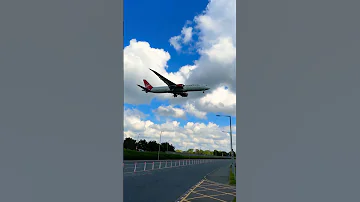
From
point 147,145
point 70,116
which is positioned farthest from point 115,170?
point 147,145

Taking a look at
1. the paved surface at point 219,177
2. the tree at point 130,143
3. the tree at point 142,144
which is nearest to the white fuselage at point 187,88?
the paved surface at point 219,177

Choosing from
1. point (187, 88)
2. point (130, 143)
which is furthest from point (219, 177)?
point (130, 143)

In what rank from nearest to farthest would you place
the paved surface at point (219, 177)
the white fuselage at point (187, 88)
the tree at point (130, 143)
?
the paved surface at point (219, 177)
the white fuselage at point (187, 88)
the tree at point (130, 143)

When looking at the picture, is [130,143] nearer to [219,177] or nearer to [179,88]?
[179,88]

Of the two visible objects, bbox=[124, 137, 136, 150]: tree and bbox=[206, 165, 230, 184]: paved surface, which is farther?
bbox=[124, 137, 136, 150]: tree

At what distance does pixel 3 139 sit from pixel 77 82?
0.52 m

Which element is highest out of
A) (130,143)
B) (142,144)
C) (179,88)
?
(179,88)

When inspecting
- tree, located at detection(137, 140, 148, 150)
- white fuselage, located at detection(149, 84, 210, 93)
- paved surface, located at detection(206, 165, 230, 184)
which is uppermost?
white fuselage, located at detection(149, 84, 210, 93)

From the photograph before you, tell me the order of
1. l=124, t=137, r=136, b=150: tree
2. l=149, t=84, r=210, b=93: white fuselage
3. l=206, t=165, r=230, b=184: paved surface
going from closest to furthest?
1. l=206, t=165, r=230, b=184: paved surface
2. l=149, t=84, r=210, b=93: white fuselage
3. l=124, t=137, r=136, b=150: tree

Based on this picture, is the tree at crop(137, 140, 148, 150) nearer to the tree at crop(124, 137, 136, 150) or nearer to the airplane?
the tree at crop(124, 137, 136, 150)

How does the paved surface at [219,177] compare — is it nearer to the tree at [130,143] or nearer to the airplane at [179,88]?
the airplane at [179,88]

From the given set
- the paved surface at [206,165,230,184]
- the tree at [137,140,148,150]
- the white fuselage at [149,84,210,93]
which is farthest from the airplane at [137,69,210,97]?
the tree at [137,140,148,150]

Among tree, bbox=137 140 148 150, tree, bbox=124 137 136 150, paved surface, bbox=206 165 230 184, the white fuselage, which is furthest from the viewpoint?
tree, bbox=137 140 148 150

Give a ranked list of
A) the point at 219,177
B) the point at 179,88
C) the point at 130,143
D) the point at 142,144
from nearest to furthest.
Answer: the point at 219,177, the point at 179,88, the point at 130,143, the point at 142,144
